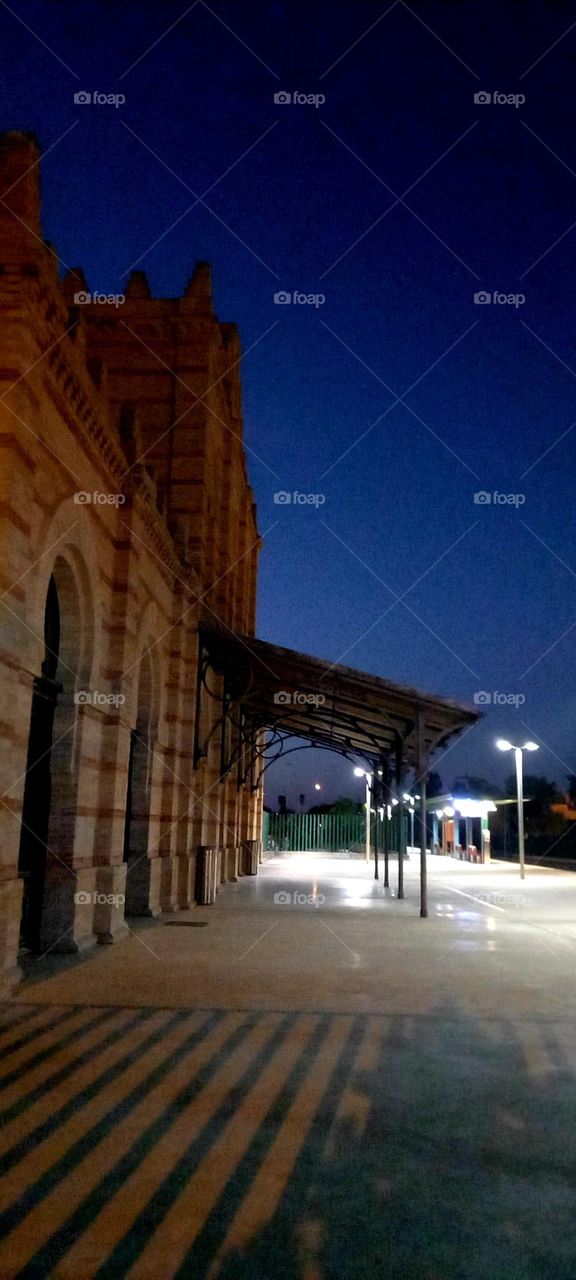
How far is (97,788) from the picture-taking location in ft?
33.8

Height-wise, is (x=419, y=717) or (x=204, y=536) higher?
(x=204, y=536)

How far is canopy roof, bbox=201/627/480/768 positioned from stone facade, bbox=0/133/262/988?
1.04 metres

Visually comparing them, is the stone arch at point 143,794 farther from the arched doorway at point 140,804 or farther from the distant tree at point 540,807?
the distant tree at point 540,807

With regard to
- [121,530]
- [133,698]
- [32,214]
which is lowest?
[133,698]

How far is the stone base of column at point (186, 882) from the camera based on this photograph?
1445cm

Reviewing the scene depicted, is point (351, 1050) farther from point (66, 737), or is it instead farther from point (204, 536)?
point (204, 536)

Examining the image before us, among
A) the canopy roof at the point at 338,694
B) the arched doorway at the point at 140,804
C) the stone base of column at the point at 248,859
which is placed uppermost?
the canopy roof at the point at 338,694

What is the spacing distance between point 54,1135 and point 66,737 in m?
5.70

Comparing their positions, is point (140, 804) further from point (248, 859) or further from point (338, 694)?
point (248, 859)

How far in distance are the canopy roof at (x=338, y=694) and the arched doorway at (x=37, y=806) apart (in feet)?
17.0

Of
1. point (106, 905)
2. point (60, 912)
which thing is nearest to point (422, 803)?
point (106, 905)

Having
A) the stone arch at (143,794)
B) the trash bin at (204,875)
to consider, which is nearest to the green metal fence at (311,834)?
the trash bin at (204,875)

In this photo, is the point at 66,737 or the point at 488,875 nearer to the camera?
the point at 66,737

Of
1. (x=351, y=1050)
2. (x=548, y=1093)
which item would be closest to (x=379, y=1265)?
Result: (x=548, y=1093)
